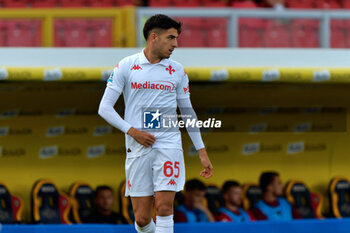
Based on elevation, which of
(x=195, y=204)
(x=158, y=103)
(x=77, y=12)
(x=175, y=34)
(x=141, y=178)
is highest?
(x=77, y=12)

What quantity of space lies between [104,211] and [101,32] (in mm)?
1956

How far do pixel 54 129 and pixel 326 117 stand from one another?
3298mm

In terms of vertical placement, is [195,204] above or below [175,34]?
below

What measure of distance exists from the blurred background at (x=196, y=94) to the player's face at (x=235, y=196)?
0.21 m

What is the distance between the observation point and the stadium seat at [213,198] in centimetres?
851

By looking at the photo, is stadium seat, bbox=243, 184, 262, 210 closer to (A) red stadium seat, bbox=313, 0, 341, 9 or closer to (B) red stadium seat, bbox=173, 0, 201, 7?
(B) red stadium seat, bbox=173, 0, 201, 7

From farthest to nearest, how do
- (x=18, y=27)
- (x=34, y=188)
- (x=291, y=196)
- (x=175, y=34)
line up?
1. (x=291, y=196)
2. (x=34, y=188)
3. (x=18, y=27)
4. (x=175, y=34)

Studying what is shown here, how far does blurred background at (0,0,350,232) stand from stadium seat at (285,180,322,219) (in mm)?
42

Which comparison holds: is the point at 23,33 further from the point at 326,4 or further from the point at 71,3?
the point at 326,4

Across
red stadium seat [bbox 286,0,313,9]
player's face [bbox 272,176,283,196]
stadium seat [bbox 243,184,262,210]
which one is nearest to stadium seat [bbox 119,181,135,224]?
stadium seat [bbox 243,184,262,210]

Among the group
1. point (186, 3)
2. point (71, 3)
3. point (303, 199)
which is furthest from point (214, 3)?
point (303, 199)

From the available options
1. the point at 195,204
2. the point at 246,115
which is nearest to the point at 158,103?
the point at 195,204

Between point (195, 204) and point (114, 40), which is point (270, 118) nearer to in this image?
point (195, 204)

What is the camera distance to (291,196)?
8.78 metres
